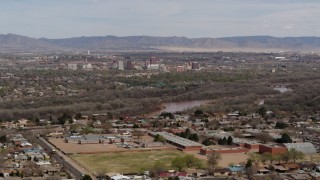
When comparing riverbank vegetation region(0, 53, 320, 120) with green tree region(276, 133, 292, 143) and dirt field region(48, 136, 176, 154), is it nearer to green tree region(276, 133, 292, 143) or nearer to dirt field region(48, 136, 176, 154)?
dirt field region(48, 136, 176, 154)

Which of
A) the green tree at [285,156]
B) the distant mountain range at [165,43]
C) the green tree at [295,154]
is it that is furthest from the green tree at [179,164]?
the distant mountain range at [165,43]

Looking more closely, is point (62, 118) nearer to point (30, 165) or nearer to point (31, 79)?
point (30, 165)

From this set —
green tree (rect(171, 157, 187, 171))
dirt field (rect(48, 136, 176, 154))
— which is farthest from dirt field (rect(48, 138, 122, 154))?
green tree (rect(171, 157, 187, 171))

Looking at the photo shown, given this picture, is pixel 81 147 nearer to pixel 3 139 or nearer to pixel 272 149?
pixel 3 139

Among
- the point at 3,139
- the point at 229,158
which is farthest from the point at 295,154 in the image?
the point at 3,139

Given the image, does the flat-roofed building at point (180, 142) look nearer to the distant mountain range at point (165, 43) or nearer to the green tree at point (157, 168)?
the green tree at point (157, 168)

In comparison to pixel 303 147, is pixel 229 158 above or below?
below
